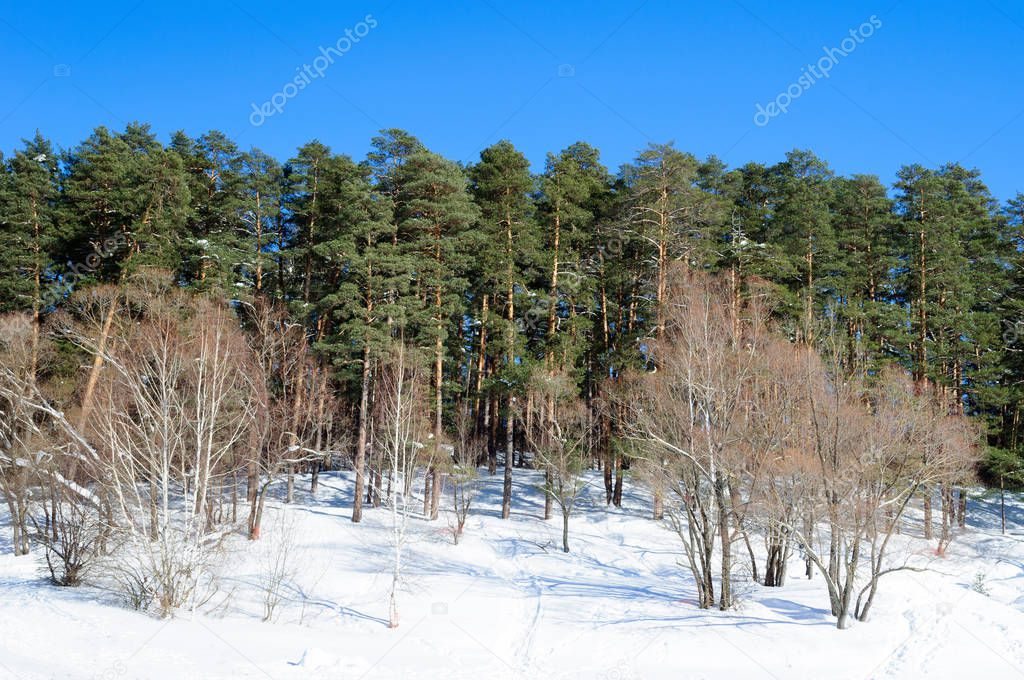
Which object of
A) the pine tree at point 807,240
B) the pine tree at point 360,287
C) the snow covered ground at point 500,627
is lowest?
the snow covered ground at point 500,627

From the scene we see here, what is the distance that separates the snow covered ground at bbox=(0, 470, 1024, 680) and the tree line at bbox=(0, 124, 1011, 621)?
8.47ft

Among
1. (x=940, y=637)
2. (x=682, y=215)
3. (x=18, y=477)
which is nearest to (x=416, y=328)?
(x=682, y=215)

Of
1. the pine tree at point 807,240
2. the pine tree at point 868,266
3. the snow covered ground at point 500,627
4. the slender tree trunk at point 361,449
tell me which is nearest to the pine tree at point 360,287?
the slender tree trunk at point 361,449

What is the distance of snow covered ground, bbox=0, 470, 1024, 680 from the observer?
10508 millimetres

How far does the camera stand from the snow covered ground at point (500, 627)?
10.5m

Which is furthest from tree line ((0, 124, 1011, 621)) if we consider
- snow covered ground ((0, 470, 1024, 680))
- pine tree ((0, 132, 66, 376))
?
snow covered ground ((0, 470, 1024, 680))

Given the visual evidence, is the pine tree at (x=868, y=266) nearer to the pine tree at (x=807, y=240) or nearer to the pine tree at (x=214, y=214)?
the pine tree at (x=807, y=240)

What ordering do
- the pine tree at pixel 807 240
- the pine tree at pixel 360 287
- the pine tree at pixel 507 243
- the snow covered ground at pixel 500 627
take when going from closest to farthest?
1. the snow covered ground at pixel 500 627
2. the pine tree at pixel 360 287
3. the pine tree at pixel 507 243
4. the pine tree at pixel 807 240

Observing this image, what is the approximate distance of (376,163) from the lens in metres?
27.1

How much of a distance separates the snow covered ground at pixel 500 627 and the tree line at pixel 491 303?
2.58 metres

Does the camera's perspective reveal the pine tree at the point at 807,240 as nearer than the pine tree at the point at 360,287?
No

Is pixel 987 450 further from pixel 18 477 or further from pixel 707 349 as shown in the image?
pixel 18 477

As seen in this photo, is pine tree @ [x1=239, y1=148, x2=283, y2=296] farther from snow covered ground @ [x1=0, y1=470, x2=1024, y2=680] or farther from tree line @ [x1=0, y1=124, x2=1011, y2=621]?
snow covered ground @ [x1=0, y1=470, x2=1024, y2=680]

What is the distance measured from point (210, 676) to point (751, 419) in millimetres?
13727
